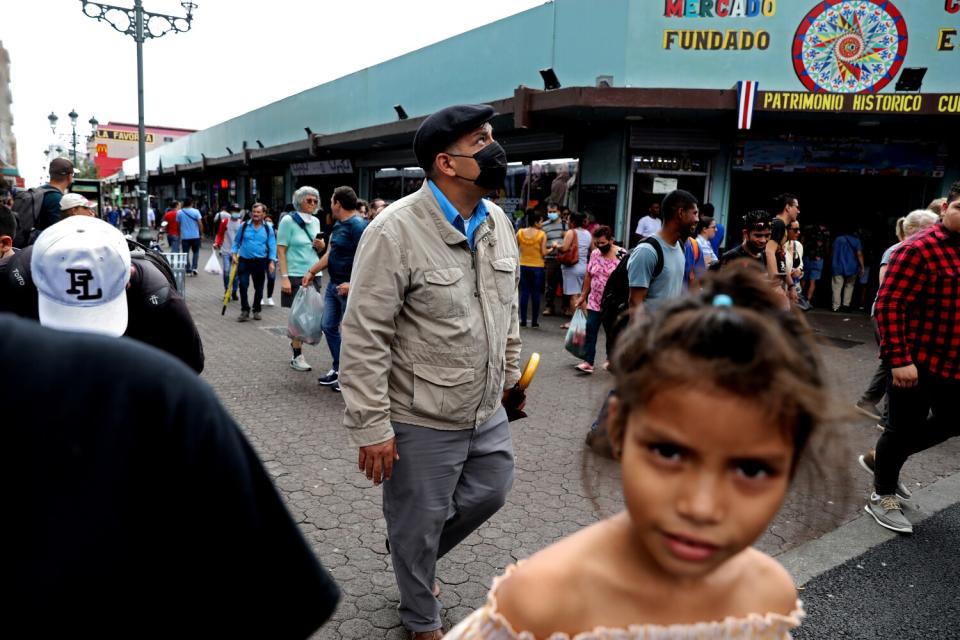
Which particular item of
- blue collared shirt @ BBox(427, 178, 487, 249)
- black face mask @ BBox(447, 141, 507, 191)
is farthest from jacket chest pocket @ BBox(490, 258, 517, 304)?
black face mask @ BBox(447, 141, 507, 191)

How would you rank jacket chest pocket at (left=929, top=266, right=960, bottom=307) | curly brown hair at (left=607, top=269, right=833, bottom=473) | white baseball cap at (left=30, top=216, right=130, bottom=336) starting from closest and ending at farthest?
curly brown hair at (left=607, top=269, right=833, bottom=473), white baseball cap at (left=30, top=216, right=130, bottom=336), jacket chest pocket at (left=929, top=266, right=960, bottom=307)

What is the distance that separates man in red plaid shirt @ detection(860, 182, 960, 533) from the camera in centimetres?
373

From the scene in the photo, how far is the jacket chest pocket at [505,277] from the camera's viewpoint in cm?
274

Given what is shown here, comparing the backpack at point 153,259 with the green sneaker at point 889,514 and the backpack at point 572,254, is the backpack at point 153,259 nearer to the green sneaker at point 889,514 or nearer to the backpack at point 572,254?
the green sneaker at point 889,514

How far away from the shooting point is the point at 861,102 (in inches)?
431

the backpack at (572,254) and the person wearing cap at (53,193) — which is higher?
the person wearing cap at (53,193)

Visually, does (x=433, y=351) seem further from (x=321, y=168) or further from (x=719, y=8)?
(x=321, y=168)

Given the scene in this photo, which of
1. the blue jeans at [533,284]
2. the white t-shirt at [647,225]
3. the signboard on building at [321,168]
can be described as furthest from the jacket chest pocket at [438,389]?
the signboard on building at [321,168]

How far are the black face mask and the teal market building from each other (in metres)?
8.99

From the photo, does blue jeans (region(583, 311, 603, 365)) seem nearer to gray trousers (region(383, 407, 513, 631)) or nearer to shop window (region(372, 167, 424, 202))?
gray trousers (region(383, 407, 513, 631))

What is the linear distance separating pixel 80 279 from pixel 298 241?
21.4 ft

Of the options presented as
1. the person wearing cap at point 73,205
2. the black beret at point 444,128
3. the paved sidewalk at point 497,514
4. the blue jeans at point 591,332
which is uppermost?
the black beret at point 444,128

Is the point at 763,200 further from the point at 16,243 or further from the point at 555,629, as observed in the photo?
the point at 555,629

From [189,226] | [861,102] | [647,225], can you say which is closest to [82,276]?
[647,225]
